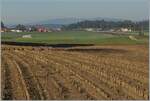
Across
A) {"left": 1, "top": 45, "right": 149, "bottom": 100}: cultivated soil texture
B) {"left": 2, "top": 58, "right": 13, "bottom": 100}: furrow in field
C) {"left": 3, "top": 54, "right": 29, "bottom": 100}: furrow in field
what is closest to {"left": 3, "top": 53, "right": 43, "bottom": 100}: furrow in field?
{"left": 1, "top": 45, "right": 149, "bottom": 100}: cultivated soil texture

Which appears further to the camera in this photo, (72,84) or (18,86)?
(72,84)

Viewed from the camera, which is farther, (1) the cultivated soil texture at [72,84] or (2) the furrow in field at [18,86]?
(1) the cultivated soil texture at [72,84]

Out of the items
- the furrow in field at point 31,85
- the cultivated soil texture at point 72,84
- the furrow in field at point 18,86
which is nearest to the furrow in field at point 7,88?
the cultivated soil texture at point 72,84

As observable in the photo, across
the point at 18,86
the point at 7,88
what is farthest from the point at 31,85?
the point at 7,88

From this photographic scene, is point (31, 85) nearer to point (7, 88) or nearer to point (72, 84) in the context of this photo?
point (7, 88)

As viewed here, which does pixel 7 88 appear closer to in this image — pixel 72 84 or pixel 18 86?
pixel 18 86

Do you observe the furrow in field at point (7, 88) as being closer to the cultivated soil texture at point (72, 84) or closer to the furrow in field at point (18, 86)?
the cultivated soil texture at point (72, 84)

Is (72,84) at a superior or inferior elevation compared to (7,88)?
inferior

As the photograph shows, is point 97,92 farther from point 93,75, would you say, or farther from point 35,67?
point 35,67

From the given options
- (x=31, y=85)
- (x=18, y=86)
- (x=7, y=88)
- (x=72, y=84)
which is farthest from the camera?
(x=72, y=84)

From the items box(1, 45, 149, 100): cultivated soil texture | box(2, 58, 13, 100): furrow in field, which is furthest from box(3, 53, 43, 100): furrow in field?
box(2, 58, 13, 100): furrow in field

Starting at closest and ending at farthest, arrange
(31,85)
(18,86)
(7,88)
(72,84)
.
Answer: (7,88) < (18,86) < (31,85) < (72,84)

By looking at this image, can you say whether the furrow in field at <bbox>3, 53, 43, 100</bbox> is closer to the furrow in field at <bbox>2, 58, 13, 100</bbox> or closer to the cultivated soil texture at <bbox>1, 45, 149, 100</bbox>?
the cultivated soil texture at <bbox>1, 45, 149, 100</bbox>

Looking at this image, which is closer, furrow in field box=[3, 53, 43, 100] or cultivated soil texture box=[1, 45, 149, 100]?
furrow in field box=[3, 53, 43, 100]
